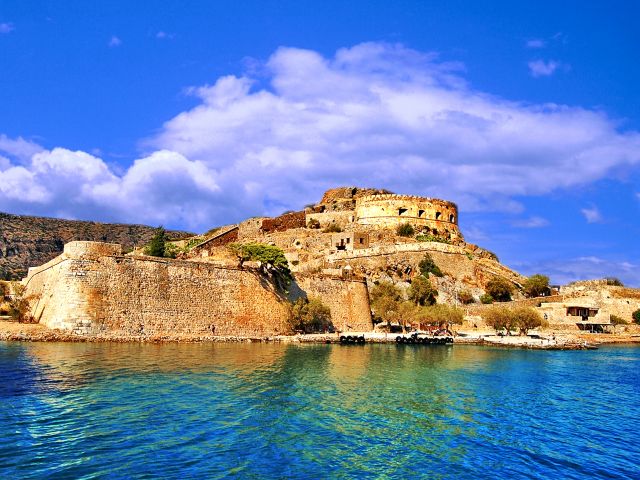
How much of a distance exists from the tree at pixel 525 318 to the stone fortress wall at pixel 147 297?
17.9 m

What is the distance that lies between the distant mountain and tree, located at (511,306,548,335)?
4667 centimetres

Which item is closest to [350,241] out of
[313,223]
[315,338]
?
[313,223]

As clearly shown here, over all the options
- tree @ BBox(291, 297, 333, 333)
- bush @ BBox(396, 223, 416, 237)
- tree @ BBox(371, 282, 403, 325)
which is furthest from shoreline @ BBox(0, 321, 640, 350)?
bush @ BBox(396, 223, 416, 237)

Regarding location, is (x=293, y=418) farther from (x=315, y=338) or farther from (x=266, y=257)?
(x=266, y=257)

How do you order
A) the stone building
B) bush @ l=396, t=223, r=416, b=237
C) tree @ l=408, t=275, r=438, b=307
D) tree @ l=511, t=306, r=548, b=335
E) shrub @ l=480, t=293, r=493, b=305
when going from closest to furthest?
tree @ l=511, t=306, r=548, b=335 → tree @ l=408, t=275, r=438, b=307 → shrub @ l=480, t=293, r=493, b=305 → the stone building → bush @ l=396, t=223, r=416, b=237

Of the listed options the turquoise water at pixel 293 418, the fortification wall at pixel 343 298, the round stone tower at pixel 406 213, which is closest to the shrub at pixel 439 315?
the fortification wall at pixel 343 298

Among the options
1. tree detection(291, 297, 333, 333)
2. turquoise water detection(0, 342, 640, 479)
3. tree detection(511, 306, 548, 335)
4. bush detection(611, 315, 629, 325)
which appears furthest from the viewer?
bush detection(611, 315, 629, 325)

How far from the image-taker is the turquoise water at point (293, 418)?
11.3 m

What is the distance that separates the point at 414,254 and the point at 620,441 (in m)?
37.0

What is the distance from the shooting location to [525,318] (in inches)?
1745

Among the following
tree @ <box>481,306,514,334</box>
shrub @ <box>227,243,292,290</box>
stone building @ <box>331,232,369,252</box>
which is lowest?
tree @ <box>481,306,514,334</box>

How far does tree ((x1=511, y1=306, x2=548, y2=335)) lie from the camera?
44219 millimetres

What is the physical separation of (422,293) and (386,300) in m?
3.41

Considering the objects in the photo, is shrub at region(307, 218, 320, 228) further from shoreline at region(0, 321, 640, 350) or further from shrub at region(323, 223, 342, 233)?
shoreline at region(0, 321, 640, 350)
